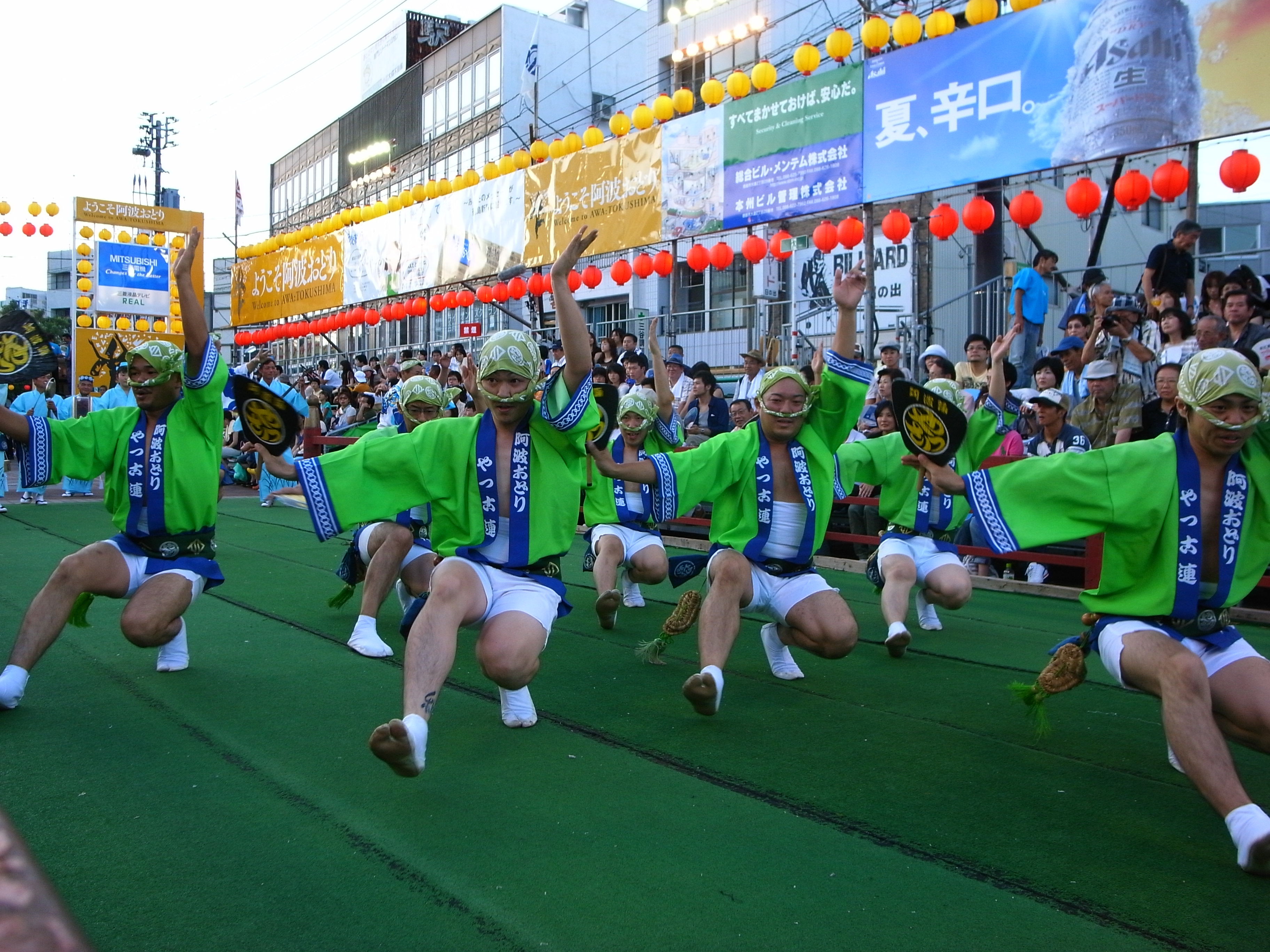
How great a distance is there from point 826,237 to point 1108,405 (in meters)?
4.29

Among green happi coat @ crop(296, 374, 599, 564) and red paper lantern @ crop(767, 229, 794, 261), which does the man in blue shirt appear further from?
green happi coat @ crop(296, 374, 599, 564)

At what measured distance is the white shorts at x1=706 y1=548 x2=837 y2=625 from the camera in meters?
4.76

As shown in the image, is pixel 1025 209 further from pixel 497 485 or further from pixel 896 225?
pixel 497 485

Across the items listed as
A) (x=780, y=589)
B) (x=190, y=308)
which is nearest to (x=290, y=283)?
(x=190, y=308)

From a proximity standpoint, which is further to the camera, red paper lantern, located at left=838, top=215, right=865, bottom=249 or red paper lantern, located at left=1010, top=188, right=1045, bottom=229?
red paper lantern, located at left=838, top=215, right=865, bottom=249

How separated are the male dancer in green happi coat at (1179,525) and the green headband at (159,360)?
341 cm

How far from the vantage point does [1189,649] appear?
3324 millimetres

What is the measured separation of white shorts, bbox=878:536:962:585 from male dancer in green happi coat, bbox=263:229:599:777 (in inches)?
100

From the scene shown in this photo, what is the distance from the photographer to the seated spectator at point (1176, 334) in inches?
314

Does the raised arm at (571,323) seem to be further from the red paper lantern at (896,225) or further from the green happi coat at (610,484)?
the red paper lantern at (896,225)

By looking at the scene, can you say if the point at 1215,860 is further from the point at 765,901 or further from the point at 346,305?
the point at 346,305

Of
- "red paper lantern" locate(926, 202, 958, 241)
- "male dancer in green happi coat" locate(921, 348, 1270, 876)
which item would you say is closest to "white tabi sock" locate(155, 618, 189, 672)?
"male dancer in green happi coat" locate(921, 348, 1270, 876)

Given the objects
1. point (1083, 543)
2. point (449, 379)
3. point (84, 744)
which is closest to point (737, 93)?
point (449, 379)

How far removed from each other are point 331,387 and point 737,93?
10.4m
